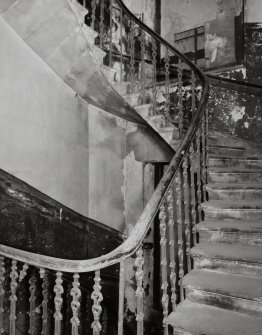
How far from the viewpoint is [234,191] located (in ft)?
Answer: 11.8

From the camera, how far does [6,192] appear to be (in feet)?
11.2

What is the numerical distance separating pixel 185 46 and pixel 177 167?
5.50 m

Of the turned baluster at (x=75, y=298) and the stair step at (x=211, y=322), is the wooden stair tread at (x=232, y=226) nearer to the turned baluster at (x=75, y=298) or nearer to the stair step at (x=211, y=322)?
the stair step at (x=211, y=322)

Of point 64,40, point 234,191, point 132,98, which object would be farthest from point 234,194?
point 64,40

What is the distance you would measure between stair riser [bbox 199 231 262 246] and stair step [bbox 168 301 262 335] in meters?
0.75

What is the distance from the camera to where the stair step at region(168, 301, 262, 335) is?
6.91ft

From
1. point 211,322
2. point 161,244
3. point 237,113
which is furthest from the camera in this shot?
point 237,113

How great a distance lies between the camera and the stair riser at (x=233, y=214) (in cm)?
323

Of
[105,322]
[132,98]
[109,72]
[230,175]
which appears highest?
[109,72]

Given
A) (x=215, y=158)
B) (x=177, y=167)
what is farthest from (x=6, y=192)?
(x=215, y=158)

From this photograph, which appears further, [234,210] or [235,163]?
[235,163]

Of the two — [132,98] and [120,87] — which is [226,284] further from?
[120,87]

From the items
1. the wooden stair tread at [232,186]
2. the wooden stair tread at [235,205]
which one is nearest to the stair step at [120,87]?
the wooden stair tread at [232,186]

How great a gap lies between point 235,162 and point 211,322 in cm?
262
